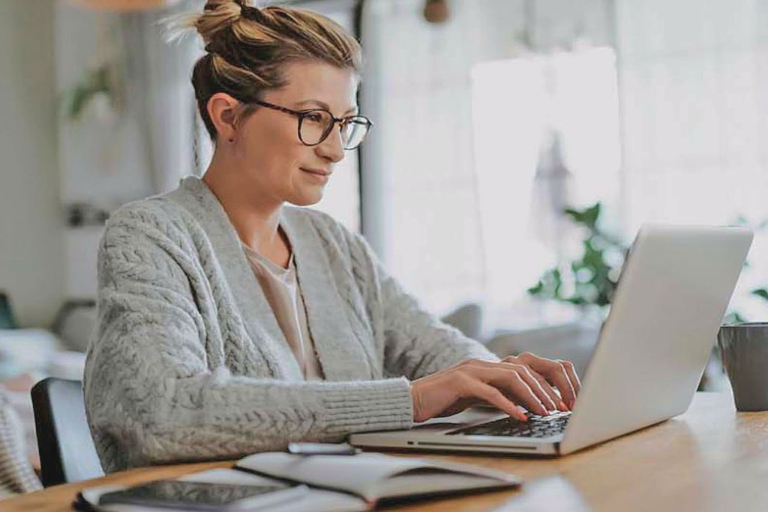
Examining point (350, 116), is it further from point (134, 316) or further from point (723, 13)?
point (723, 13)

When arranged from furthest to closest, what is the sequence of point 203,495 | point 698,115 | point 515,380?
1. point 698,115
2. point 515,380
3. point 203,495

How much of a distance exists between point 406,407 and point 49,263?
17.5 ft

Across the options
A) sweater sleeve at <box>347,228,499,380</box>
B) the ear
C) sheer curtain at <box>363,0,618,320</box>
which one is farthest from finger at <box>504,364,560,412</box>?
sheer curtain at <box>363,0,618,320</box>

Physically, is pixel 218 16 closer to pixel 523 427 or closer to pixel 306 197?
pixel 306 197

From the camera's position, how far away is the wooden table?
90 cm

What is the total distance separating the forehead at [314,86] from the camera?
1.63m

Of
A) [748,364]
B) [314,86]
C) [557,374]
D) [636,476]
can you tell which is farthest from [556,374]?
[314,86]

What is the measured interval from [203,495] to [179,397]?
1.20 ft

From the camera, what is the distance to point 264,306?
Answer: 160 centimetres

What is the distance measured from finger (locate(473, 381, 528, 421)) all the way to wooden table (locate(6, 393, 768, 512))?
11 cm

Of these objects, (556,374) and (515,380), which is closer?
(515,380)

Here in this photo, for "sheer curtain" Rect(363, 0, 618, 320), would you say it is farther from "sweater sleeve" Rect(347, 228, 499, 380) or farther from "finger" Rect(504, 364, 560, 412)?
"finger" Rect(504, 364, 560, 412)

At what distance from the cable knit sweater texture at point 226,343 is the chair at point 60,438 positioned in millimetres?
63

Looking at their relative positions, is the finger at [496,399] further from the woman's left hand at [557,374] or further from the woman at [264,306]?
the woman's left hand at [557,374]
